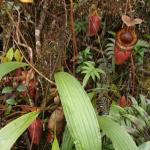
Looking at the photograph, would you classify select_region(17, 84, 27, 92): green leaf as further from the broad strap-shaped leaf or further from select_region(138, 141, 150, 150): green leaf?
select_region(138, 141, 150, 150): green leaf

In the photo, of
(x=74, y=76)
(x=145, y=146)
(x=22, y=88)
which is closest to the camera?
(x=145, y=146)

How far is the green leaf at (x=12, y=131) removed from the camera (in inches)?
56.7

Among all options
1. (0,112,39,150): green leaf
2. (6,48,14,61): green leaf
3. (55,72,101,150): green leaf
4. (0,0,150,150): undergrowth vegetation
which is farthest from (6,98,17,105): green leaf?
(55,72,101,150): green leaf

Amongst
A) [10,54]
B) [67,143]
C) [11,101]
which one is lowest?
[67,143]

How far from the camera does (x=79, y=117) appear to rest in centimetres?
143

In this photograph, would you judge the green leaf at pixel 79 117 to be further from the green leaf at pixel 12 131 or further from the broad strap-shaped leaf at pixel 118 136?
the green leaf at pixel 12 131

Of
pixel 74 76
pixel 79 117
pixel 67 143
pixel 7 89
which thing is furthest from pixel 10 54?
pixel 79 117

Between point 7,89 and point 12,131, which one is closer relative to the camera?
point 12,131

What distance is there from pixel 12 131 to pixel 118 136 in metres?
0.41

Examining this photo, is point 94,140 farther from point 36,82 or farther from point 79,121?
point 36,82

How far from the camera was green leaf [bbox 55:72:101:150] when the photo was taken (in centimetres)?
138

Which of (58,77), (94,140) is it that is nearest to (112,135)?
(94,140)

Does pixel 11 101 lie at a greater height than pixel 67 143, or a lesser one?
greater

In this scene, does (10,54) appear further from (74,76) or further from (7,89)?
(74,76)
